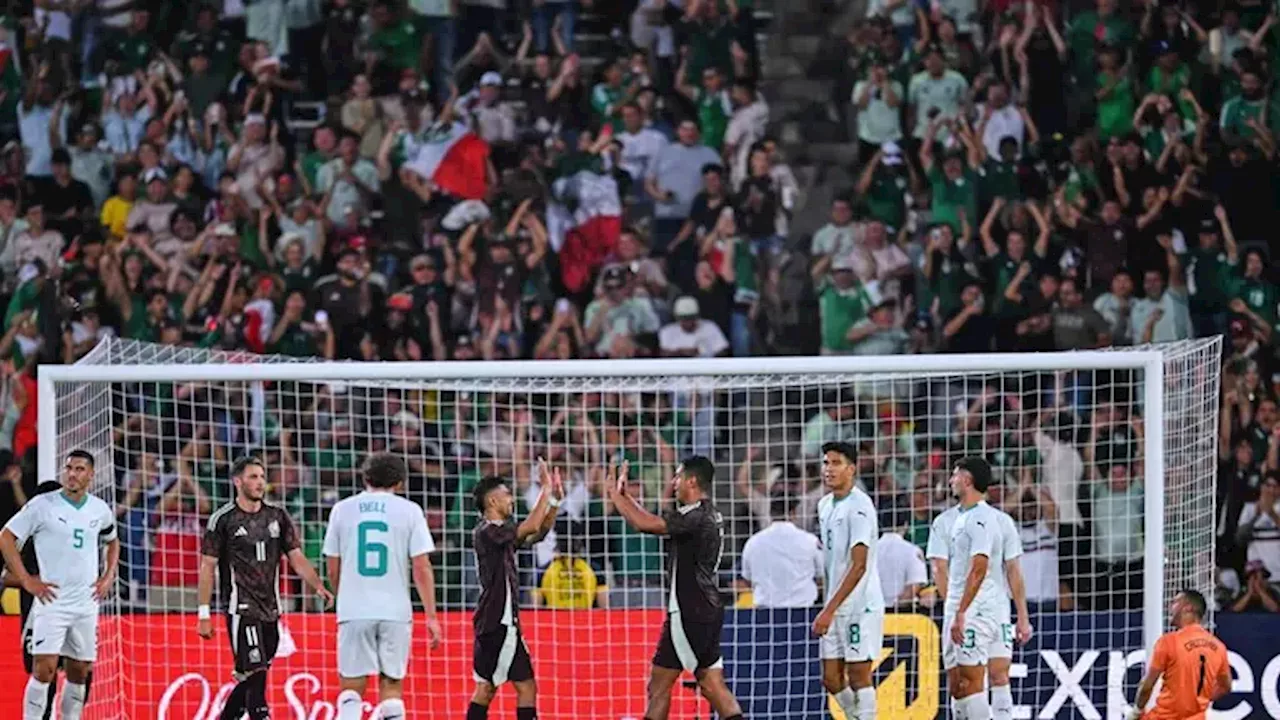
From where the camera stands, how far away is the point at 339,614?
13453 millimetres

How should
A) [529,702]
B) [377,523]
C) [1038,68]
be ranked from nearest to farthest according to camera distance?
[377,523] < [529,702] < [1038,68]

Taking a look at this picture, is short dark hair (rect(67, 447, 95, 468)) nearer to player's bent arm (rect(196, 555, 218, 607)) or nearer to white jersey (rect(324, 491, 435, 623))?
player's bent arm (rect(196, 555, 218, 607))

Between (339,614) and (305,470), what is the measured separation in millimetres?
4514

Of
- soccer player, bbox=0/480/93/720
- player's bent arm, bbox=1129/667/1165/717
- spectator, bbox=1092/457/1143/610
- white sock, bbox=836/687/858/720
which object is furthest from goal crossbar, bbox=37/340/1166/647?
white sock, bbox=836/687/858/720

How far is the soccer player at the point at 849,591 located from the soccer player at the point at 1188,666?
1559mm

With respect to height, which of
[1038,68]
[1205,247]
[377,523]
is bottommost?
[377,523]

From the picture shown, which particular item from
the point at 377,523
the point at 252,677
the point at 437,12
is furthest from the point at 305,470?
the point at 437,12

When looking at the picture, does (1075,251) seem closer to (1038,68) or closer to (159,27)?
(1038,68)

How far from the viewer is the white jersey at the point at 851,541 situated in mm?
13953

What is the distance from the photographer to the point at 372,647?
13359mm

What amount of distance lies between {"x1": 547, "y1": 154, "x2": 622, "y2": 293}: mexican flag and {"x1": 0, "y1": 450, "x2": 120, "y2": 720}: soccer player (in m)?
6.76

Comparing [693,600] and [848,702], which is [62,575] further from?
[848,702]

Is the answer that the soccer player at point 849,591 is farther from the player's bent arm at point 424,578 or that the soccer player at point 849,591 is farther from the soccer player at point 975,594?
the player's bent arm at point 424,578

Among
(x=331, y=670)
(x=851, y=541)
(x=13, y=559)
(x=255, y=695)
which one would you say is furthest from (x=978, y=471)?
Result: (x=13, y=559)
